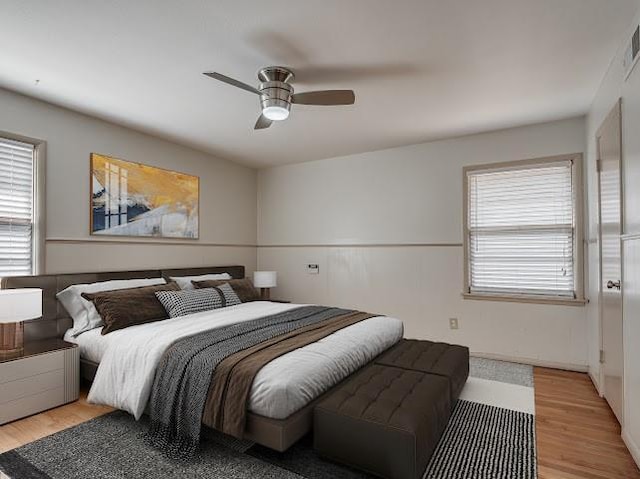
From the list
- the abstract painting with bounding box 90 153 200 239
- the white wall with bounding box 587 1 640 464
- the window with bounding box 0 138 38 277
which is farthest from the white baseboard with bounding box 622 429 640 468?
the window with bounding box 0 138 38 277

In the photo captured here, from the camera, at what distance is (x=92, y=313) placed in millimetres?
3238

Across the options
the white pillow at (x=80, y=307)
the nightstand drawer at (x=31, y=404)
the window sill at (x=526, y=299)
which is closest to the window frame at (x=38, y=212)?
the white pillow at (x=80, y=307)

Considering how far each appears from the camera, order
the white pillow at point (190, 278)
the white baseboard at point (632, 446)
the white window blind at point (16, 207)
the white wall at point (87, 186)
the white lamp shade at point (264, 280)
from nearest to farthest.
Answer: the white baseboard at point (632, 446) < the white window blind at point (16, 207) < the white wall at point (87, 186) < the white pillow at point (190, 278) < the white lamp shade at point (264, 280)

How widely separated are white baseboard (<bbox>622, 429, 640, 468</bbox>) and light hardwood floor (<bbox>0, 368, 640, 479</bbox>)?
0.04m

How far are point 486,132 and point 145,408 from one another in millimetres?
4293

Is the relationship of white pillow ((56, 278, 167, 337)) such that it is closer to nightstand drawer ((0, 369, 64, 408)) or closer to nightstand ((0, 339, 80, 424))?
nightstand ((0, 339, 80, 424))

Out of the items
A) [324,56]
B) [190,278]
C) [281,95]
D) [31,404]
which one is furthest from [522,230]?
[31,404]

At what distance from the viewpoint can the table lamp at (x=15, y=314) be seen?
8.46ft

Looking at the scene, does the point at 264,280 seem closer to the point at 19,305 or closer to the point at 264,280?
the point at 264,280

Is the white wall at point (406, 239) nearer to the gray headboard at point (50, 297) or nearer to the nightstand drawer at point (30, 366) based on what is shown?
the gray headboard at point (50, 297)

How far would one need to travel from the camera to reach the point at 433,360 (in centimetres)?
286

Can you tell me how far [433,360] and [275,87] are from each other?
2.42 m

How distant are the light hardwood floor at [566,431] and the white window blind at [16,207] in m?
1.28

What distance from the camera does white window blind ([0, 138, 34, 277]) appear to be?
3.04m
